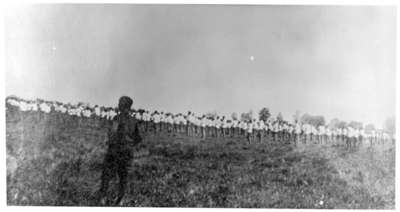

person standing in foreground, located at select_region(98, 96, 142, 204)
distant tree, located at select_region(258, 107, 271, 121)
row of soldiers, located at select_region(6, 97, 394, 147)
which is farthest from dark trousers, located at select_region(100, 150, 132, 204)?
distant tree, located at select_region(258, 107, 271, 121)

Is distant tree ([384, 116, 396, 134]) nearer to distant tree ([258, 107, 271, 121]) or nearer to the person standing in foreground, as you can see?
distant tree ([258, 107, 271, 121])

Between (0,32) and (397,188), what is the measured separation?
6.60 m

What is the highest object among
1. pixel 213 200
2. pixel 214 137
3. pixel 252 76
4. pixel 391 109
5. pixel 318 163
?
pixel 252 76

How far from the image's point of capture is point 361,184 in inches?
240

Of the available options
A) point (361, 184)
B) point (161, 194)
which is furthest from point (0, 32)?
point (361, 184)

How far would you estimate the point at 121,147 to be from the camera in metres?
6.13

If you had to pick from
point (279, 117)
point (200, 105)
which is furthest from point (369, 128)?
point (200, 105)

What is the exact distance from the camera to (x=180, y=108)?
6152 millimetres

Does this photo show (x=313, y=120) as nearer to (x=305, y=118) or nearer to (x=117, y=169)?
(x=305, y=118)

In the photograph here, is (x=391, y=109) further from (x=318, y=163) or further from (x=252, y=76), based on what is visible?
(x=252, y=76)

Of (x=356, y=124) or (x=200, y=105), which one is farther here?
(x=200, y=105)

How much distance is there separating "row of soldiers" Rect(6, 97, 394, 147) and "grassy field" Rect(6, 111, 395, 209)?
0.15 metres

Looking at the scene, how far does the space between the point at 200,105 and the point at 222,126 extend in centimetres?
48

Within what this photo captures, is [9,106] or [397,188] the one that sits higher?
[9,106]
